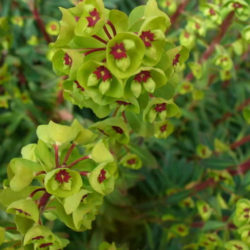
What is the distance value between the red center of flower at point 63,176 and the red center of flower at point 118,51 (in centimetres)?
34

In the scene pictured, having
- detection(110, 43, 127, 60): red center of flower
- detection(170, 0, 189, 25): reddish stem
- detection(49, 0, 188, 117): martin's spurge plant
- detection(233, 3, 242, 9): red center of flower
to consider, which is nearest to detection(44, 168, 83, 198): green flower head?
detection(49, 0, 188, 117): martin's spurge plant

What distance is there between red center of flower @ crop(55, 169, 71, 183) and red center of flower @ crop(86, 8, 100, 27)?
40 centimetres

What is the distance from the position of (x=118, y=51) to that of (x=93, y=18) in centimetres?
12

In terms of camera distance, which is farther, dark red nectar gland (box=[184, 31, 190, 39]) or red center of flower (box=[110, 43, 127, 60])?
dark red nectar gland (box=[184, 31, 190, 39])

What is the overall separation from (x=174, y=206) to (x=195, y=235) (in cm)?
25

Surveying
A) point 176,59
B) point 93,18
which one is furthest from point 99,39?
point 176,59

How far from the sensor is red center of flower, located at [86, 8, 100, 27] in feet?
3.52

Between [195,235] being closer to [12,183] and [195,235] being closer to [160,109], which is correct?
[160,109]

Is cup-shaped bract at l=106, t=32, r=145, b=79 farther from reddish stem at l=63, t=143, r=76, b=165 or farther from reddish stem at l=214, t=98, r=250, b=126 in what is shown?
reddish stem at l=214, t=98, r=250, b=126

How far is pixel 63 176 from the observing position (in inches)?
43.9

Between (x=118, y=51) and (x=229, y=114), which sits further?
(x=229, y=114)

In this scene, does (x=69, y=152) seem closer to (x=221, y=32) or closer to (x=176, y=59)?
(x=176, y=59)

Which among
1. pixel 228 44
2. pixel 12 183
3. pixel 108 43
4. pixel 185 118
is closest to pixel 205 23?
pixel 228 44

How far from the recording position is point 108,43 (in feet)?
3.45
